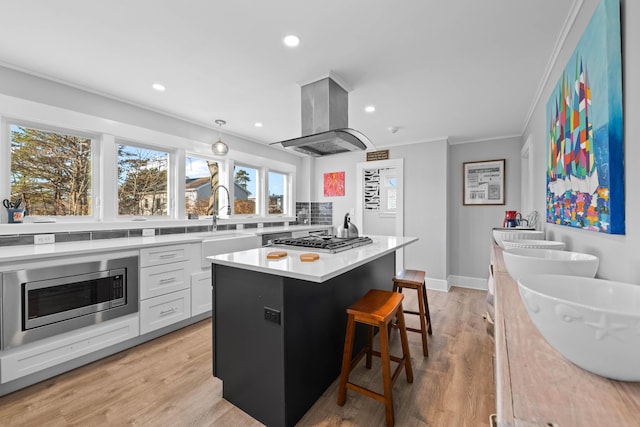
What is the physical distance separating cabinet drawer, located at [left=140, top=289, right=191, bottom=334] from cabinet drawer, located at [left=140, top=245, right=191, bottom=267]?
335mm

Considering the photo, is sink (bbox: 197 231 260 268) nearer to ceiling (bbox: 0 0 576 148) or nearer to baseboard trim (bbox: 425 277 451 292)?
ceiling (bbox: 0 0 576 148)

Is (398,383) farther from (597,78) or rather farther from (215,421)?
(597,78)

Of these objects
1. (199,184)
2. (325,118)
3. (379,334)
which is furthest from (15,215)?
(379,334)

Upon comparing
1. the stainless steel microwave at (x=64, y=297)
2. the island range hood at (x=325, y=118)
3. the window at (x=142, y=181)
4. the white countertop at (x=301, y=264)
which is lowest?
the stainless steel microwave at (x=64, y=297)

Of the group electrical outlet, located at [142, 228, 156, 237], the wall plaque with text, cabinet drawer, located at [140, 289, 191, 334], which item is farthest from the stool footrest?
the wall plaque with text

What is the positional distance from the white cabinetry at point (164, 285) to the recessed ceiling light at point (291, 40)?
6.90ft

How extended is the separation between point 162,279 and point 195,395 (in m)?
1.19

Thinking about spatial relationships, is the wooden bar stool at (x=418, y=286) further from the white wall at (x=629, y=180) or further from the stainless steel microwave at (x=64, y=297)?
the stainless steel microwave at (x=64, y=297)

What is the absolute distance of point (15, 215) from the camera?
7.48 ft

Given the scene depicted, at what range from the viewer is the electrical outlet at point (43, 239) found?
236 centimetres

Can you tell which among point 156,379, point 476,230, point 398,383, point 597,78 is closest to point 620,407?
point 597,78

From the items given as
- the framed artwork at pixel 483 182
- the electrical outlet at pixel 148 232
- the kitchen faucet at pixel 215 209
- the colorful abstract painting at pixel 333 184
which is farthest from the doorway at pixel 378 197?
the electrical outlet at pixel 148 232

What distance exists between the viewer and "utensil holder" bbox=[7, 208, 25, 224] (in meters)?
2.26

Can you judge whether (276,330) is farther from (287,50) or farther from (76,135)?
(76,135)
